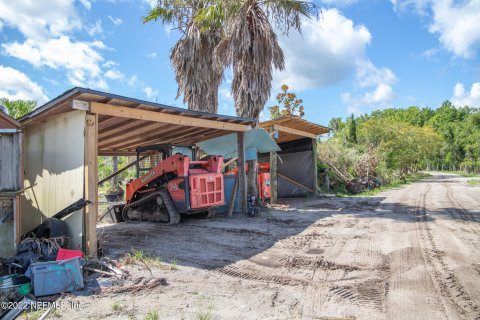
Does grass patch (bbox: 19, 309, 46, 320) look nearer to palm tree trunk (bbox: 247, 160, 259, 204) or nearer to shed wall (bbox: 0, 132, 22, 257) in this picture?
shed wall (bbox: 0, 132, 22, 257)

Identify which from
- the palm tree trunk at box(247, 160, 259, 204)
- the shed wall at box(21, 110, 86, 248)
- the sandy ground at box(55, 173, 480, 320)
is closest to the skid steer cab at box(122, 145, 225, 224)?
the sandy ground at box(55, 173, 480, 320)

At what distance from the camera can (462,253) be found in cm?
514

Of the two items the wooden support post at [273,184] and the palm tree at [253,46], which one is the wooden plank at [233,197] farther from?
the wooden support post at [273,184]

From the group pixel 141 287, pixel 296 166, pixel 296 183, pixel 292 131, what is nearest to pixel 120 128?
pixel 141 287

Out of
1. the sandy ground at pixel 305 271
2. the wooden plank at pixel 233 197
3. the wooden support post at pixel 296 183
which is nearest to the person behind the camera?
the sandy ground at pixel 305 271

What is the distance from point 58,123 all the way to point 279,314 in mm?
5551

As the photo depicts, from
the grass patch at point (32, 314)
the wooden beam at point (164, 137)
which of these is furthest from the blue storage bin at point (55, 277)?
the wooden beam at point (164, 137)

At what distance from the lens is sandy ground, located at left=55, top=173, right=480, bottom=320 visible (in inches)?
134

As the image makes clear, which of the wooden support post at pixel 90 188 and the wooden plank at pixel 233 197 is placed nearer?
the wooden support post at pixel 90 188

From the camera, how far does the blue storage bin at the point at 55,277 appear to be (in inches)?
151

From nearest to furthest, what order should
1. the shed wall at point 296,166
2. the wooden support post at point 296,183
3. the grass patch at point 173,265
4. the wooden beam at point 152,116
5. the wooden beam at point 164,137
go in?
the grass patch at point 173,265 → the wooden beam at point 152,116 → the wooden beam at point 164,137 → the wooden support post at point 296,183 → the shed wall at point 296,166

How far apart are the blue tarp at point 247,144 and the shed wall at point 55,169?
209 inches

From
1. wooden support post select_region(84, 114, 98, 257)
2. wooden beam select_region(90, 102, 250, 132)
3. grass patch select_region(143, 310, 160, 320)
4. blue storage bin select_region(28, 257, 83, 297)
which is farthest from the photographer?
wooden beam select_region(90, 102, 250, 132)

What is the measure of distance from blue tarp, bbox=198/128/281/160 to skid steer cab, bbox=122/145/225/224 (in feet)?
5.74
